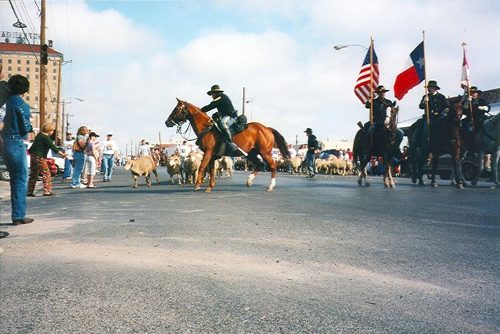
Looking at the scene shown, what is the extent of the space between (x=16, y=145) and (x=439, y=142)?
11.6 m

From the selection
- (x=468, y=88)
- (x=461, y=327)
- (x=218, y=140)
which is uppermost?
(x=468, y=88)

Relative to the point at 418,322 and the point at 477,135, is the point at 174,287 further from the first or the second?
the point at 477,135

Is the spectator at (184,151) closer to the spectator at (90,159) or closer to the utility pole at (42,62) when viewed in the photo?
the spectator at (90,159)

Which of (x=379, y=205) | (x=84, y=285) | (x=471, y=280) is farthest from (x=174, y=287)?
(x=379, y=205)

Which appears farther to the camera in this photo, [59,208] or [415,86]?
[415,86]

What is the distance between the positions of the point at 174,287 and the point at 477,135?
42.8 ft

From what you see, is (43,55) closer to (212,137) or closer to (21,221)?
(212,137)

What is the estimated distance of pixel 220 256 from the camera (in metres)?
4.36

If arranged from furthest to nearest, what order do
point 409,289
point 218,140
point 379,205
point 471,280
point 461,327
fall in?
point 218,140 → point 379,205 → point 471,280 → point 409,289 → point 461,327

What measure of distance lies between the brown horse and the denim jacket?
571 cm

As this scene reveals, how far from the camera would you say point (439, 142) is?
13.9m

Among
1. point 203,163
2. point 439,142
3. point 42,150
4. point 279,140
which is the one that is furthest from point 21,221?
point 439,142

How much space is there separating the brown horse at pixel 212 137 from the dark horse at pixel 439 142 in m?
4.74

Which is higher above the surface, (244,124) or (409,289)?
(244,124)
